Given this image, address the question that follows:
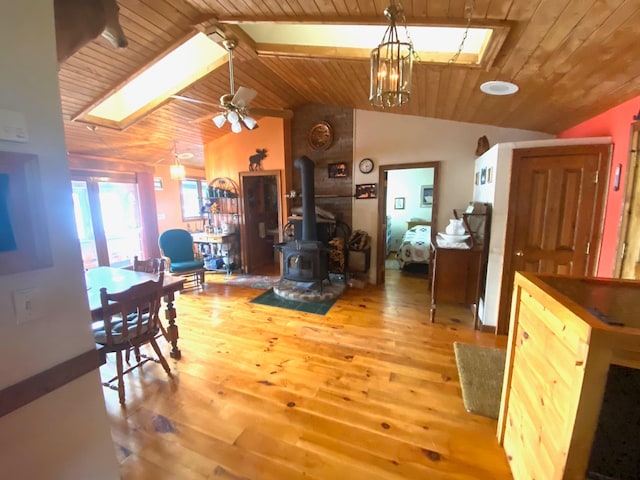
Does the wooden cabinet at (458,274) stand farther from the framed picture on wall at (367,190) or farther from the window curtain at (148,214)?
the window curtain at (148,214)

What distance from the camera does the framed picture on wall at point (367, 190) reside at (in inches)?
180

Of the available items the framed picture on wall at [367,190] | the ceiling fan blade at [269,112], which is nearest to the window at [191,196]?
the framed picture on wall at [367,190]

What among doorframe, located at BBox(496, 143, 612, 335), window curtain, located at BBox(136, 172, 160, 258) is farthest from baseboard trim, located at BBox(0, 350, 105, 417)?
window curtain, located at BBox(136, 172, 160, 258)

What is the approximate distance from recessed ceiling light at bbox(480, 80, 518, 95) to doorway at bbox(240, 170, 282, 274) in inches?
135

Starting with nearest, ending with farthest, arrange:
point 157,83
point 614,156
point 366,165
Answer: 1. point 614,156
2. point 157,83
3. point 366,165

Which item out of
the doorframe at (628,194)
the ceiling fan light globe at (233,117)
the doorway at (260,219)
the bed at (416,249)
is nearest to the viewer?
the doorframe at (628,194)

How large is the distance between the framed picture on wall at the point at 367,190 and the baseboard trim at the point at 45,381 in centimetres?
410

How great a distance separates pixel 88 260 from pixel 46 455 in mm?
5067

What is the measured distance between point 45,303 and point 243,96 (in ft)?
8.11

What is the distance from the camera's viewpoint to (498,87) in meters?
2.35

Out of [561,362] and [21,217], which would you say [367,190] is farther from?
[21,217]

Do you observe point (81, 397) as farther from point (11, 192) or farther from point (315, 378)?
point (315, 378)

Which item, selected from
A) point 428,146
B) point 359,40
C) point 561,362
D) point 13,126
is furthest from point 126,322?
point 428,146

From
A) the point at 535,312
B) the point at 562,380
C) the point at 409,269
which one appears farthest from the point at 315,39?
the point at 409,269
